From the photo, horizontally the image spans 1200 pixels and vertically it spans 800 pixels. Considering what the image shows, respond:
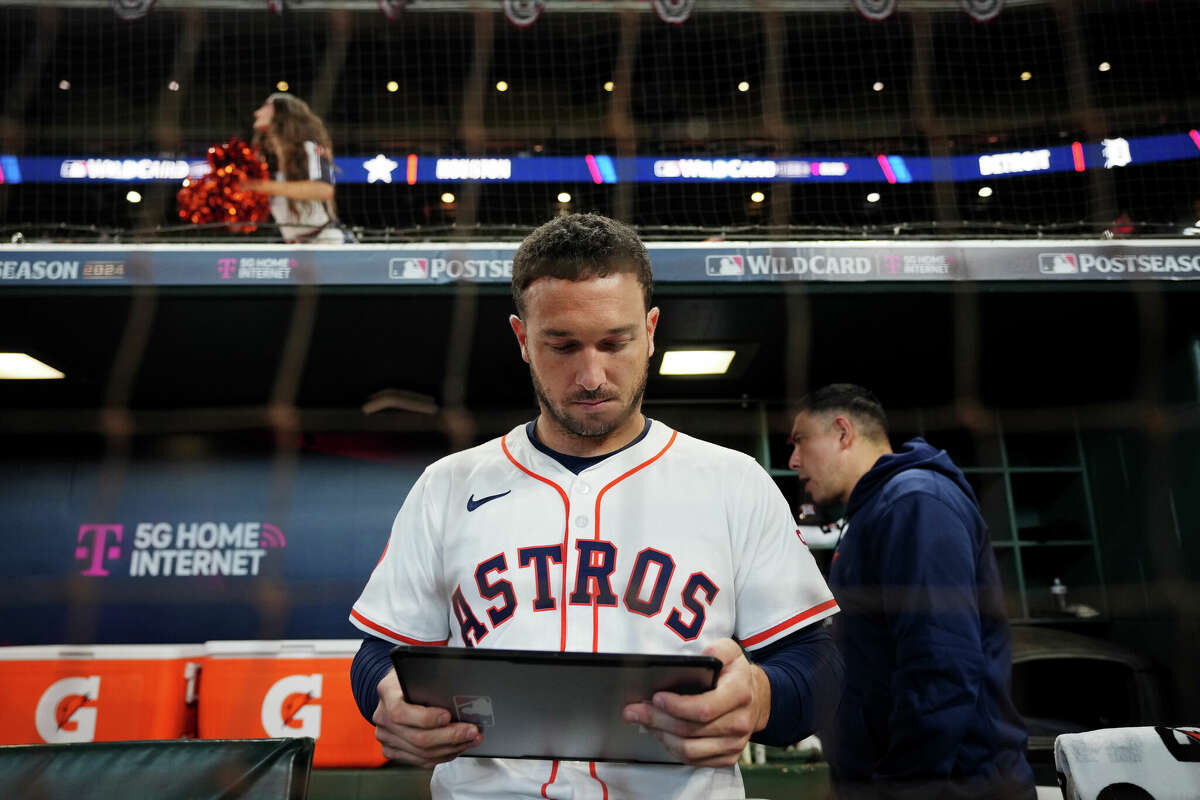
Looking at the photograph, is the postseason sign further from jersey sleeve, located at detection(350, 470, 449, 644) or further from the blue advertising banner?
the blue advertising banner

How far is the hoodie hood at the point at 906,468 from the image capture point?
1.82 m

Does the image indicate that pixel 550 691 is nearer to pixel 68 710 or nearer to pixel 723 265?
pixel 723 265

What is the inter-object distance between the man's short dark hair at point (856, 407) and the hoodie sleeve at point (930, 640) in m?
0.48

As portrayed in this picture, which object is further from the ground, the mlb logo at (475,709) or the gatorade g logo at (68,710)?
the mlb logo at (475,709)

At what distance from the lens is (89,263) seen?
3.07 m

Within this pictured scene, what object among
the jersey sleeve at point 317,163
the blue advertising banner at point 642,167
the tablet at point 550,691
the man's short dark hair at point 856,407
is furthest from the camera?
the blue advertising banner at point 642,167

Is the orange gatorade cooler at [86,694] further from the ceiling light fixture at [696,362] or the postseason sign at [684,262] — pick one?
the ceiling light fixture at [696,362]

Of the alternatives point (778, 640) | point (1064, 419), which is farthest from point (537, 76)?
point (778, 640)

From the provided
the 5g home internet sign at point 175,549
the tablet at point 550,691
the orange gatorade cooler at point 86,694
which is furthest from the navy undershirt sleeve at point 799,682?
the 5g home internet sign at point 175,549

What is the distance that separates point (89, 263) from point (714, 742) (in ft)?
10.3

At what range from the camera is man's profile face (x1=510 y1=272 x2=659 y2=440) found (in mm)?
1187

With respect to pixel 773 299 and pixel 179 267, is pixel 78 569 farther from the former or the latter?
pixel 773 299

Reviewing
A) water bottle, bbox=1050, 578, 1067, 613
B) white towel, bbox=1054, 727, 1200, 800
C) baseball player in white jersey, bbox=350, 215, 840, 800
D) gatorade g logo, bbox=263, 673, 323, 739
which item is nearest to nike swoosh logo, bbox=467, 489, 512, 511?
baseball player in white jersey, bbox=350, 215, 840, 800

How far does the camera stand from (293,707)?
3117 millimetres
